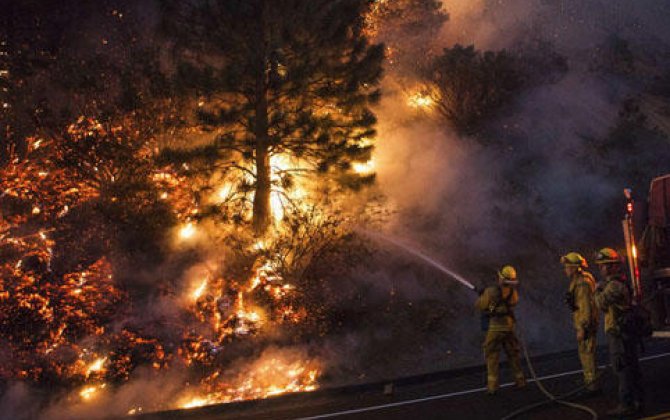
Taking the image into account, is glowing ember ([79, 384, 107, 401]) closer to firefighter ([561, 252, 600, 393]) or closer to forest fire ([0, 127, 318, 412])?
forest fire ([0, 127, 318, 412])

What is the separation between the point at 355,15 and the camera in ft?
40.4

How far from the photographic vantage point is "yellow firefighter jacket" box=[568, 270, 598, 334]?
6875mm

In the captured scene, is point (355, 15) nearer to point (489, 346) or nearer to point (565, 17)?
point (489, 346)

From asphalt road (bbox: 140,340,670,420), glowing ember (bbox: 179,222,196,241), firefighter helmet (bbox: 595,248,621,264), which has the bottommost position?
asphalt road (bbox: 140,340,670,420)

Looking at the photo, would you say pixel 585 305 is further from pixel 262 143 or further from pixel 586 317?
pixel 262 143

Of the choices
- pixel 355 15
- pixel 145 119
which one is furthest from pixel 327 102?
pixel 145 119

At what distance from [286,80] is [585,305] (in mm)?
7731

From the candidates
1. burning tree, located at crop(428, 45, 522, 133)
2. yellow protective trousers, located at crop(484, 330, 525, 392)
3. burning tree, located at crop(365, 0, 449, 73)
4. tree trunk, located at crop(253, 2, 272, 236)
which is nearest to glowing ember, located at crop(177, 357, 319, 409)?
yellow protective trousers, located at crop(484, 330, 525, 392)

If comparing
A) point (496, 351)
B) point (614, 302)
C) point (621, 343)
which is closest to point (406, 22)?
point (496, 351)

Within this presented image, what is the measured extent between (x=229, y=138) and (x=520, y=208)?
26.3 ft

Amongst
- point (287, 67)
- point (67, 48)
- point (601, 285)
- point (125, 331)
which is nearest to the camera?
point (601, 285)

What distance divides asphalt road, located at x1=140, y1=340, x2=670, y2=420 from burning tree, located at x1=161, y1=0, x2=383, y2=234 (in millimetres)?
5197

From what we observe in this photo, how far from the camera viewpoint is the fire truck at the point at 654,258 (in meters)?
7.41

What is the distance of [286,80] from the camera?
11.8m
